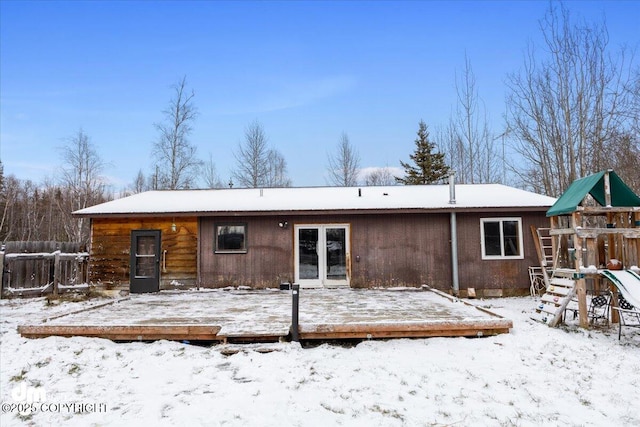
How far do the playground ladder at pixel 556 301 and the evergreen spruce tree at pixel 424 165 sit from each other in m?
18.2

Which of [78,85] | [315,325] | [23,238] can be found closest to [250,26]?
[78,85]

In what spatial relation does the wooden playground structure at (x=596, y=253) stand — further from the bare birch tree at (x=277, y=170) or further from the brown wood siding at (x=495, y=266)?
the bare birch tree at (x=277, y=170)

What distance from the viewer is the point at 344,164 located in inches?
1094

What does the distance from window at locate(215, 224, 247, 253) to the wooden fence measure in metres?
3.94

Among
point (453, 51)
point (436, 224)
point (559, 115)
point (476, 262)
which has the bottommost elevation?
point (476, 262)

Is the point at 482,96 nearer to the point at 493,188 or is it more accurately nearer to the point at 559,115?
the point at 559,115

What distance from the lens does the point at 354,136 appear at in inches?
1129

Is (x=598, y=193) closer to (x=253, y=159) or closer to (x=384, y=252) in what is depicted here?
(x=384, y=252)

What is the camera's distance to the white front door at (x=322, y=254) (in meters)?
10.7

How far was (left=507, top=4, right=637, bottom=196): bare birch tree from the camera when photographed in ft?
45.6

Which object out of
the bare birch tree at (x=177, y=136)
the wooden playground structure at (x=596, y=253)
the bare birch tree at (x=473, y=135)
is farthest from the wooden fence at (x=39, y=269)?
the bare birch tree at (x=473, y=135)

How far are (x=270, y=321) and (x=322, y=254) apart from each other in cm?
482

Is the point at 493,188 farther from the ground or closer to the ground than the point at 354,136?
closer to the ground

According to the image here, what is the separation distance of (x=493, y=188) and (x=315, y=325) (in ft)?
31.9
